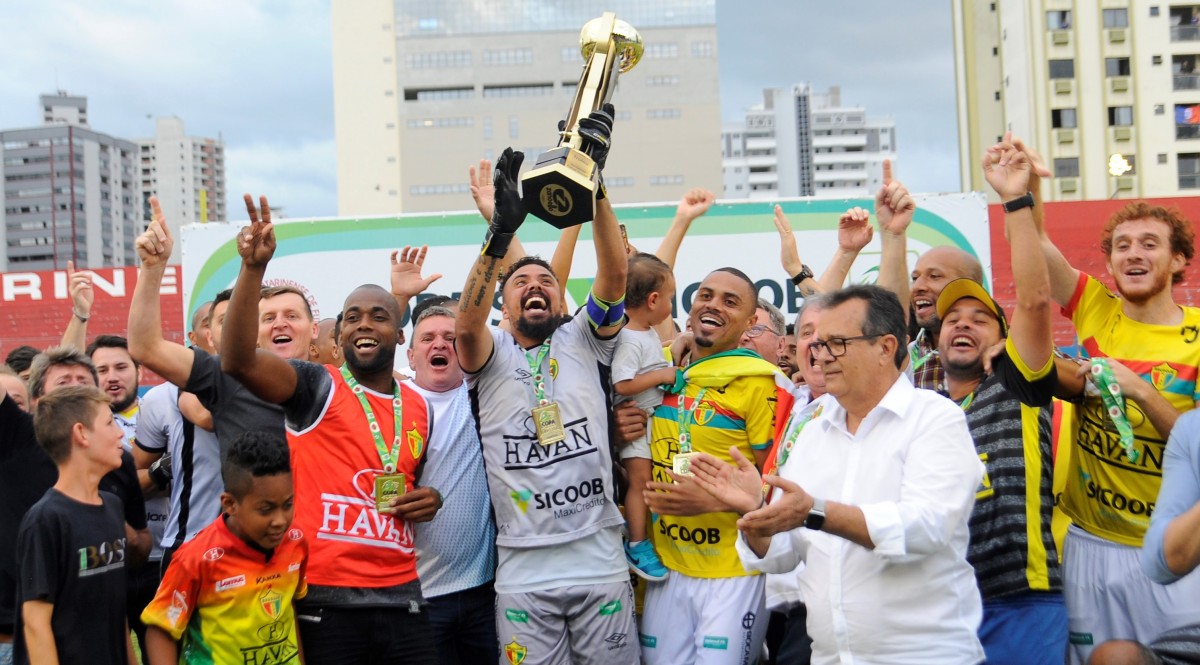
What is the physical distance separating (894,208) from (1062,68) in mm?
49004

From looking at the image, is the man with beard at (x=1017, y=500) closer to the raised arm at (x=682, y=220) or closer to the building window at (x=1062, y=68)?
the raised arm at (x=682, y=220)

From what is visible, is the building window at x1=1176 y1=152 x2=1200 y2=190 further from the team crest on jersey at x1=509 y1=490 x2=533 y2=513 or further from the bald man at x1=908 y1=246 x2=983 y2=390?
the team crest on jersey at x1=509 y1=490 x2=533 y2=513

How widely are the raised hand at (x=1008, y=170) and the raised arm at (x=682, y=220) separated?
1969mm

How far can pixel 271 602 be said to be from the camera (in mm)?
3734

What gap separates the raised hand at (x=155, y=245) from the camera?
150 inches

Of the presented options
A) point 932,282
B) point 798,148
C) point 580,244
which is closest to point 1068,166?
point 580,244

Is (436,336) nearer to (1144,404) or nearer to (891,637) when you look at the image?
(891,637)

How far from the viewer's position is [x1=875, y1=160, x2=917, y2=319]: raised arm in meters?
5.03

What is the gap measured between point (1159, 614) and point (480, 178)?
343cm

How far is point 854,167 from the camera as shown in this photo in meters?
158

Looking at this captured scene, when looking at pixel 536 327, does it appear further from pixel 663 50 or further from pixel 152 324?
pixel 663 50

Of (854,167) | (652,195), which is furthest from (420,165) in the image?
(854,167)

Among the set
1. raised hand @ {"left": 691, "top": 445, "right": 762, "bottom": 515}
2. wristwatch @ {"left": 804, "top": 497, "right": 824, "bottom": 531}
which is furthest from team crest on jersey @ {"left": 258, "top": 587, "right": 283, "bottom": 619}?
wristwatch @ {"left": 804, "top": 497, "right": 824, "bottom": 531}

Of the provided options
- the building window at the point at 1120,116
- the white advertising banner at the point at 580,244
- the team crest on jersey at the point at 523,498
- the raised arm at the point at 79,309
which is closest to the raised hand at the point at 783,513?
the team crest on jersey at the point at 523,498
